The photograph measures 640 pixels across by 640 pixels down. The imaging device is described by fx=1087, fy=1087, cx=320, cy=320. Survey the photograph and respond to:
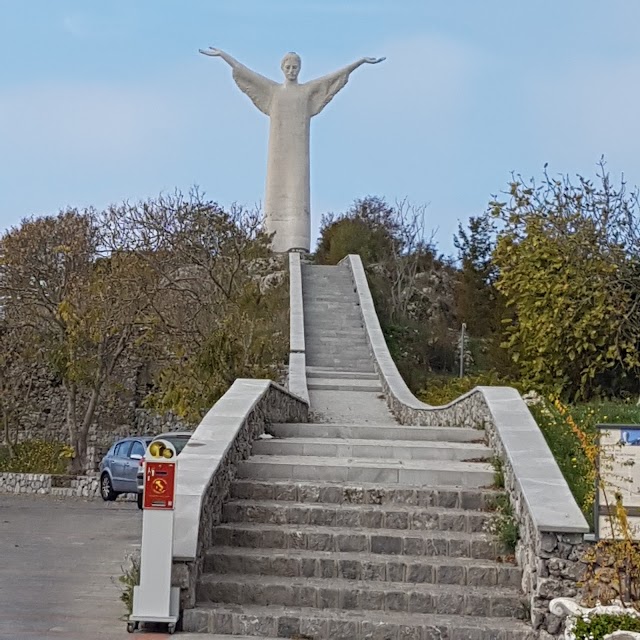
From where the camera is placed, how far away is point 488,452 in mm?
9797

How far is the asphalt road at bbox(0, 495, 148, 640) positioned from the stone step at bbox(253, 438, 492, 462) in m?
1.78

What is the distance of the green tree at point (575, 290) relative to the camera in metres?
15.9

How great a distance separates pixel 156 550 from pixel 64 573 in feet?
9.51

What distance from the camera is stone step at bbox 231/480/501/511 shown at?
8.52 meters

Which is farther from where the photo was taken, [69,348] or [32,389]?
[32,389]

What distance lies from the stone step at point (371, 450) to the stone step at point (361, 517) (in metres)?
1.56

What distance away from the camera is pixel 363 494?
857 centimetres

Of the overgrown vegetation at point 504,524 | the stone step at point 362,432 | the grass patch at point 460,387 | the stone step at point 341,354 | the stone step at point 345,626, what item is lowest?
the stone step at point 345,626

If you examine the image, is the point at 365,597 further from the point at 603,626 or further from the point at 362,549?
the point at 603,626

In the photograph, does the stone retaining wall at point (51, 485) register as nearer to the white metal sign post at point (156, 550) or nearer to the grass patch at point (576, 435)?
the grass patch at point (576, 435)

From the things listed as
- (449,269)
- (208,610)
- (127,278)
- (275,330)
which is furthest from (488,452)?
(449,269)

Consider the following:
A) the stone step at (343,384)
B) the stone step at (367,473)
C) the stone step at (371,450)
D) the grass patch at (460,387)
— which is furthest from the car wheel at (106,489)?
the stone step at (367,473)

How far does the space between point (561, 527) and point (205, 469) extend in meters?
2.53

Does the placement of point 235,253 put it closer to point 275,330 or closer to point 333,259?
point 275,330
